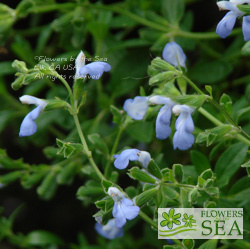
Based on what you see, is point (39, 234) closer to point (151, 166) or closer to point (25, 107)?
point (25, 107)

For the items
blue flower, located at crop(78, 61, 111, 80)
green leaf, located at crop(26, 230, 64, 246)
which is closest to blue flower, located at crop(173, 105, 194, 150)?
blue flower, located at crop(78, 61, 111, 80)

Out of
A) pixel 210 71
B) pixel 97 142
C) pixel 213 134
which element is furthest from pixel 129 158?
pixel 210 71

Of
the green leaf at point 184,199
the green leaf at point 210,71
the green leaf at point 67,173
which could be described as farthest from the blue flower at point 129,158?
the green leaf at point 210,71

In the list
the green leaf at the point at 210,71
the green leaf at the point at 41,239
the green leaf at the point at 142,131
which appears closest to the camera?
the green leaf at the point at 142,131

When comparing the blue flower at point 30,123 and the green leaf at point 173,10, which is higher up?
the blue flower at point 30,123

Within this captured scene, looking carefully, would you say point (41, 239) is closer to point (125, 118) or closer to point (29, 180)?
point (29, 180)

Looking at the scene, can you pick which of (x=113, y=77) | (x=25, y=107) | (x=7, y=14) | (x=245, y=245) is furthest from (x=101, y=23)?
(x=245, y=245)

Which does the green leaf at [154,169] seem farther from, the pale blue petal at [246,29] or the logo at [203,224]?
the pale blue petal at [246,29]
